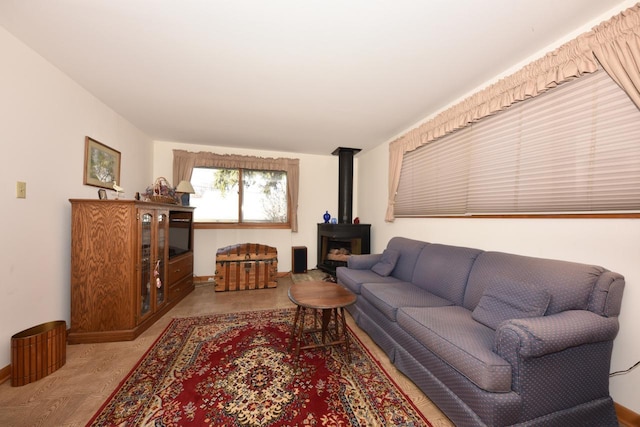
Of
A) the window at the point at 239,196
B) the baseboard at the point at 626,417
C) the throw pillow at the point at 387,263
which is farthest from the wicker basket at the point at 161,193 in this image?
the baseboard at the point at 626,417

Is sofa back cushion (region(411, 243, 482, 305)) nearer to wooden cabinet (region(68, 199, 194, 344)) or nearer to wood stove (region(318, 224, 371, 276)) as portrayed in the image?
wood stove (region(318, 224, 371, 276))

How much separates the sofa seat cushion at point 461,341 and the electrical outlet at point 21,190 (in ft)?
10.1

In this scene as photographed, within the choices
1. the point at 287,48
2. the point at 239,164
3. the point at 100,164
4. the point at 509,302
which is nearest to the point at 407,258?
the point at 509,302

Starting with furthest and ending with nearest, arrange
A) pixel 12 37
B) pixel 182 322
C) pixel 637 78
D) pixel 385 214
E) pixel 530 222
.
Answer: pixel 385 214 → pixel 182 322 → pixel 530 222 → pixel 12 37 → pixel 637 78

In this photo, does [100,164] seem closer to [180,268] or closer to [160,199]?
[160,199]

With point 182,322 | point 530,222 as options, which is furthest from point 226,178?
point 530,222

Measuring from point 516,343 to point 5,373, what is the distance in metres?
3.34

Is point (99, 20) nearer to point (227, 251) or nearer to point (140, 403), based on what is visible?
point (140, 403)

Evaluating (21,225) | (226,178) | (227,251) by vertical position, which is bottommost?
(227,251)

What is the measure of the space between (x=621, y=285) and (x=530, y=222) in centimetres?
65

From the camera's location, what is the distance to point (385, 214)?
405cm

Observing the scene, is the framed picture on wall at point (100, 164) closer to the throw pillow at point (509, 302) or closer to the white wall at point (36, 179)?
the white wall at point (36, 179)

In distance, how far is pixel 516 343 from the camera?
47.4 inches

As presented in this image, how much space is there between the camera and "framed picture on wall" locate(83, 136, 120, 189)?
258 centimetres
